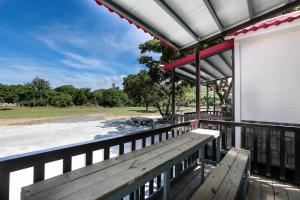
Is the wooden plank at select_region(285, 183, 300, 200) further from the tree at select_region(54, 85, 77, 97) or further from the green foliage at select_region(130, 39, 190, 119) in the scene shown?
the tree at select_region(54, 85, 77, 97)

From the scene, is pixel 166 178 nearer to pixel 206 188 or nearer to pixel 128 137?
pixel 206 188

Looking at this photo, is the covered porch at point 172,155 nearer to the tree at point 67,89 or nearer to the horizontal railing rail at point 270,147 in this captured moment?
the horizontal railing rail at point 270,147

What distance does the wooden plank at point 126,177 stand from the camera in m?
0.90

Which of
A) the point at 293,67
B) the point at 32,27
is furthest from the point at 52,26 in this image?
the point at 293,67

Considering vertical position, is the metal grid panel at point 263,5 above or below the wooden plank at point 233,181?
above

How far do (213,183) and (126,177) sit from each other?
2.58ft

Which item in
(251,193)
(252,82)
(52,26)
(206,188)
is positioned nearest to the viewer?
(206,188)

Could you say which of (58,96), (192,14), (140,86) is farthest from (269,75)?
(58,96)

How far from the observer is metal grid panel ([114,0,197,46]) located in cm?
204

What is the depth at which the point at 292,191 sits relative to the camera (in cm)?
234

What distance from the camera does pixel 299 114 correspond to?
3.29 metres

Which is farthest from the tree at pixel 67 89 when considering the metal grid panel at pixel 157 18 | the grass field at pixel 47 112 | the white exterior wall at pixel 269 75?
the metal grid panel at pixel 157 18

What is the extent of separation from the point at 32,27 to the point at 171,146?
174 feet

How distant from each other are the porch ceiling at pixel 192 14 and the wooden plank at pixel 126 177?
5.45 feet
